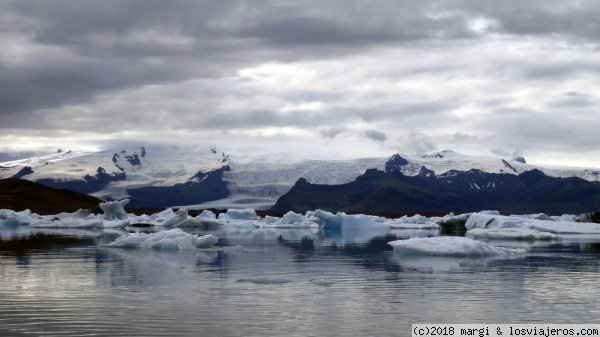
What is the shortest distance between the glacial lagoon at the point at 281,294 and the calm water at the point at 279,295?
28 mm

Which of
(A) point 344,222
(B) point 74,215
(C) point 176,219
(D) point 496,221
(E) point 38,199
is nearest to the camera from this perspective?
(D) point 496,221

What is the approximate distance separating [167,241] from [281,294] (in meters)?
14.0

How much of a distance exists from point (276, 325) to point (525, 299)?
581cm

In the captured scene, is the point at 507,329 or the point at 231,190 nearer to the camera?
the point at 507,329

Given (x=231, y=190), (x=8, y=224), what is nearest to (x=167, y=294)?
(x=8, y=224)

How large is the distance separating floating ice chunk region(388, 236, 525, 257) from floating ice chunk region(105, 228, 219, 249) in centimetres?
832

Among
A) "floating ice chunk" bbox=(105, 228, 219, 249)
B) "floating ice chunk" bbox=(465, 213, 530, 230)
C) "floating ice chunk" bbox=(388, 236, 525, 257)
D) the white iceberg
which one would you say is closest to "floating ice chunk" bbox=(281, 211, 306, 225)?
the white iceberg

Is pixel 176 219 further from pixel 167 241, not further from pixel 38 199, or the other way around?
pixel 38 199

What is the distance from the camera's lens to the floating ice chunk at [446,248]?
81.0 ft

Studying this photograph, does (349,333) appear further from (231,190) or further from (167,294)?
(231,190)

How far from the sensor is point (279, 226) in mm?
73812

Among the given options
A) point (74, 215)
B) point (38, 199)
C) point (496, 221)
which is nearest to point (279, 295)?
point (496, 221)

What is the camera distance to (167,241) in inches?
1095

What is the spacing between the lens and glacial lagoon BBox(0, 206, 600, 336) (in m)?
11.2
